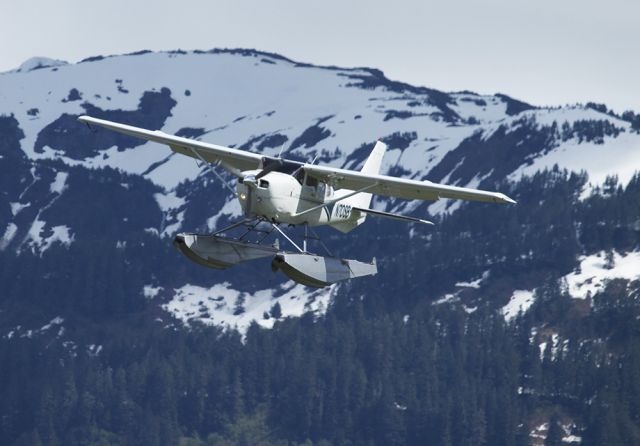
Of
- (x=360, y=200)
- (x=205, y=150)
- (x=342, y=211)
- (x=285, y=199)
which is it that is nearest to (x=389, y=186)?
(x=342, y=211)

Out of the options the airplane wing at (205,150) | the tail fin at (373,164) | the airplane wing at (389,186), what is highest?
the tail fin at (373,164)

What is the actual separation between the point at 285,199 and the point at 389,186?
5.45m

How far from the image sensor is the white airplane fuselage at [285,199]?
7388 cm

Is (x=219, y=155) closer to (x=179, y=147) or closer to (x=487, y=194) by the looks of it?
(x=179, y=147)

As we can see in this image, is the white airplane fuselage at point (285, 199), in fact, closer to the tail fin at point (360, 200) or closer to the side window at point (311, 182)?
the side window at point (311, 182)

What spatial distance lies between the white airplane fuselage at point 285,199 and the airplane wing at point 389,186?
0.52 meters

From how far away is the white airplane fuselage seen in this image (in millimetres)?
73875

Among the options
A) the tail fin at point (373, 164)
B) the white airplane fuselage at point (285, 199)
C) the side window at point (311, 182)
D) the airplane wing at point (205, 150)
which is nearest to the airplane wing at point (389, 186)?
the side window at point (311, 182)

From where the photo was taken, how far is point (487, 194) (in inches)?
3002

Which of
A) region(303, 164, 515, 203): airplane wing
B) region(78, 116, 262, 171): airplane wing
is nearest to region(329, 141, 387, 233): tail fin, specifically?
region(303, 164, 515, 203): airplane wing

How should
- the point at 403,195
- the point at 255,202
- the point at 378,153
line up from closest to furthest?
the point at 255,202 < the point at 403,195 < the point at 378,153

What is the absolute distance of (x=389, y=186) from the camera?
7888cm

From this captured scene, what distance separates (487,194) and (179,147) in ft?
40.8

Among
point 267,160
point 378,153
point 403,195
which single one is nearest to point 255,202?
point 267,160
